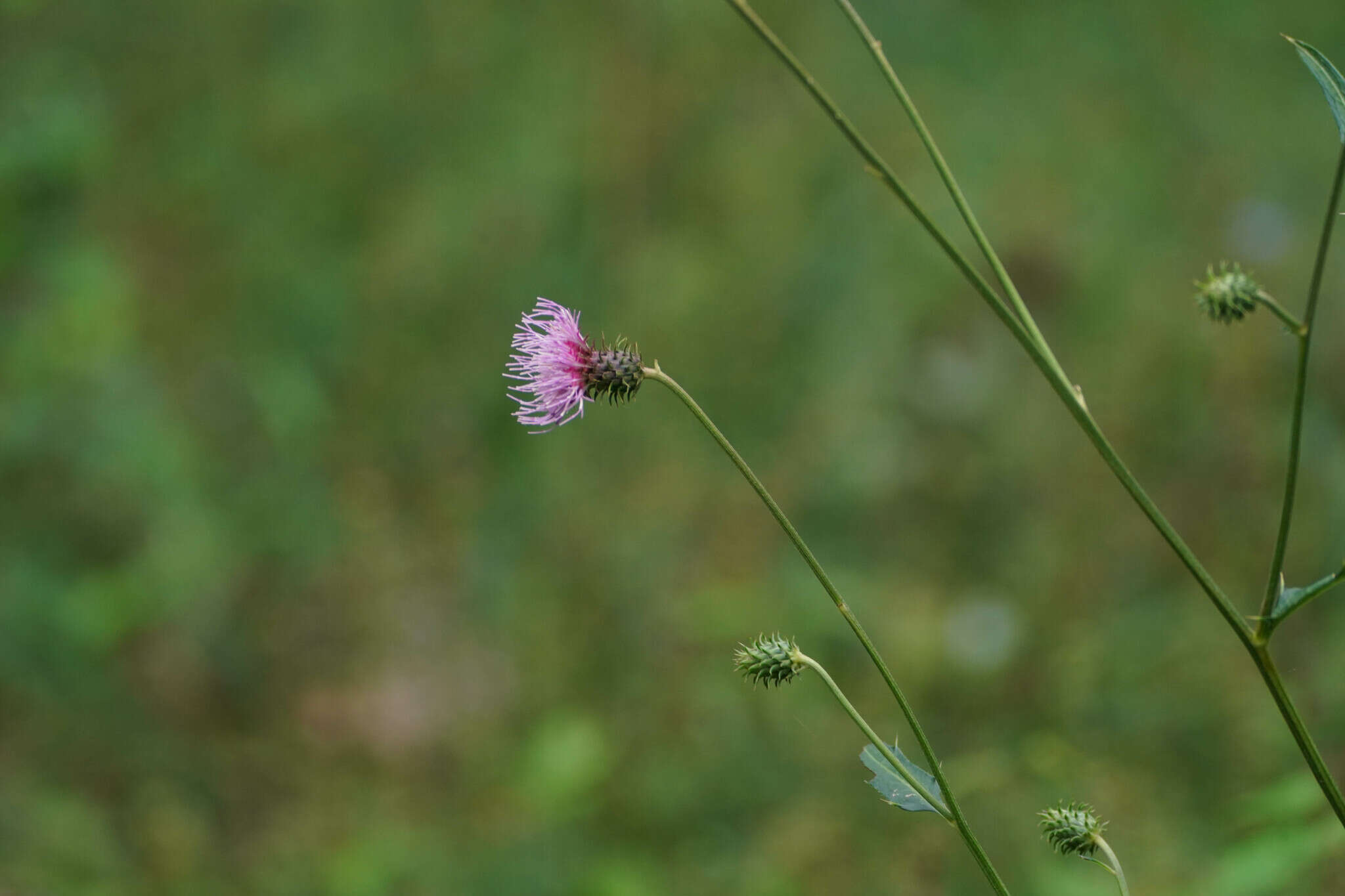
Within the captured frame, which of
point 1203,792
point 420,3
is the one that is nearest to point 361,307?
point 420,3

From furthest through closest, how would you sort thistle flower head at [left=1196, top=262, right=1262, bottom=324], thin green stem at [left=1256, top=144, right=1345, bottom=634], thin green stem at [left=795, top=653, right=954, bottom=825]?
1. thistle flower head at [left=1196, top=262, right=1262, bottom=324]
2. thin green stem at [left=795, top=653, right=954, bottom=825]
3. thin green stem at [left=1256, top=144, right=1345, bottom=634]

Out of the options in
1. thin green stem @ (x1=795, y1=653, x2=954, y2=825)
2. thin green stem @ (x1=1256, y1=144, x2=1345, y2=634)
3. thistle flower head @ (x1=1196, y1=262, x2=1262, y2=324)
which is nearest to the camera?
thin green stem @ (x1=1256, y1=144, x2=1345, y2=634)

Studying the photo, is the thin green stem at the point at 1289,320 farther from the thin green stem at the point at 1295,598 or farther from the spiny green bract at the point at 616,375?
the spiny green bract at the point at 616,375

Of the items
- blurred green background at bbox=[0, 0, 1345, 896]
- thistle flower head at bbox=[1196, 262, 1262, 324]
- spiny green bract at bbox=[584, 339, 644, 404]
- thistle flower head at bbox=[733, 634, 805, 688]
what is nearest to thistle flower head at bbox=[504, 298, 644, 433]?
spiny green bract at bbox=[584, 339, 644, 404]

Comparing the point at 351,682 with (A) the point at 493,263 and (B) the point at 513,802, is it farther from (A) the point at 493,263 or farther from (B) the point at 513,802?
(A) the point at 493,263

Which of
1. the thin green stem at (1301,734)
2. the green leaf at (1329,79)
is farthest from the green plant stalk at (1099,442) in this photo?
the green leaf at (1329,79)

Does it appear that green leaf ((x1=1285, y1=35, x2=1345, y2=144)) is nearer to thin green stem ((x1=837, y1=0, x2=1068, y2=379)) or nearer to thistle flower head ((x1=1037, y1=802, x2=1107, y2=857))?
thin green stem ((x1=837, y1=0, x2=1068, y2=379))

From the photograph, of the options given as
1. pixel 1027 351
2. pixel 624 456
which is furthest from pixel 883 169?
pixel 624 456
